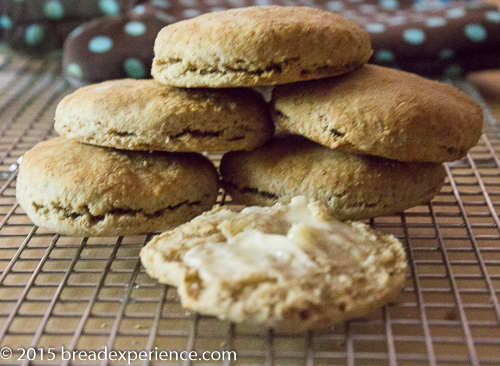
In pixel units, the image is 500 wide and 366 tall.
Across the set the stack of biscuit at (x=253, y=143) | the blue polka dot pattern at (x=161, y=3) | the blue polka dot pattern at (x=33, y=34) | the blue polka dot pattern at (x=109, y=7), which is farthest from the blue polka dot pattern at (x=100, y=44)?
→ the stack of biscuit at (x=253, y=143)

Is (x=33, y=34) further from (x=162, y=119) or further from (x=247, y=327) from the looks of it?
(x=247, y=327)

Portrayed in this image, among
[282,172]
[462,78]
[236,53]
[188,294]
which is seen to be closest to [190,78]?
[236,53]

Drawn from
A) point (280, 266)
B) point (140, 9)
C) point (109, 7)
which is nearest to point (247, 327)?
point (280, 266)

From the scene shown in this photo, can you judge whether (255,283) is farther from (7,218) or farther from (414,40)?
(414,40)

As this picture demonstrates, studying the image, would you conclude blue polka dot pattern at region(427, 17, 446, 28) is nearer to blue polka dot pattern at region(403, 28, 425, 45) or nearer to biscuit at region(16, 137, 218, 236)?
blue polka dot pattern at region(403, 28, 425, 45)

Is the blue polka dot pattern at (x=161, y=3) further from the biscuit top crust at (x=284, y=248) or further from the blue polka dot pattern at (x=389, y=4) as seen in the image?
the biscuit top crust at (x=284, y=248)
